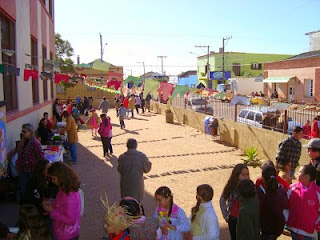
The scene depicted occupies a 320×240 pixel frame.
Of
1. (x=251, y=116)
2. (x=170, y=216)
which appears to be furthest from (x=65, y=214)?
(x=251, y=116)

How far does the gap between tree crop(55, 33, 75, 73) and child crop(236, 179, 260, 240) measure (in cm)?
2849

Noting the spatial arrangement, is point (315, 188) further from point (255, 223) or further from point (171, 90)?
Result: point (171, 90)

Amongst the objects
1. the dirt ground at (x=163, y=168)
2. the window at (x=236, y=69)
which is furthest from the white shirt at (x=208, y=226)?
the window at (x=236, y=69)

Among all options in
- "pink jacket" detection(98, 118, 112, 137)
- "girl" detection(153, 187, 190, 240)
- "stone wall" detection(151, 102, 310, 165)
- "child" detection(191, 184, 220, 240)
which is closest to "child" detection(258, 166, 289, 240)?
"child" detection(191, 184, 220, 240)

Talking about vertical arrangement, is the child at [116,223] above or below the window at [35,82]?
below

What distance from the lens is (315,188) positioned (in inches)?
165

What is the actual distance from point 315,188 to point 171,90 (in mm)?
14672

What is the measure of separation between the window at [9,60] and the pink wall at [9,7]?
0.18 metres

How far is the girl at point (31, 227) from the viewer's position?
294 centimetres

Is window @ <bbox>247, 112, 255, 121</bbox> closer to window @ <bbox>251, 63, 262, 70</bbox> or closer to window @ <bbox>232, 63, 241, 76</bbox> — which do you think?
window @ <bbox>232, 63, 241, 76</bbox>

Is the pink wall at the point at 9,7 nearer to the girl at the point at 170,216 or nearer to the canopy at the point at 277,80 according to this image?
the girl at the point at 170,216

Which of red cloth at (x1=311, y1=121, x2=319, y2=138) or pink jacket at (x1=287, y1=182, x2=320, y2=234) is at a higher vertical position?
red cloth at (x1=311, y1=121, x2=319, y2=138)

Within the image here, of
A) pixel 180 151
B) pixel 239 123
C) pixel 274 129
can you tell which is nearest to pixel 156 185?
pixel 180 151

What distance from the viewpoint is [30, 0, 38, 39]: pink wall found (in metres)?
11.2
